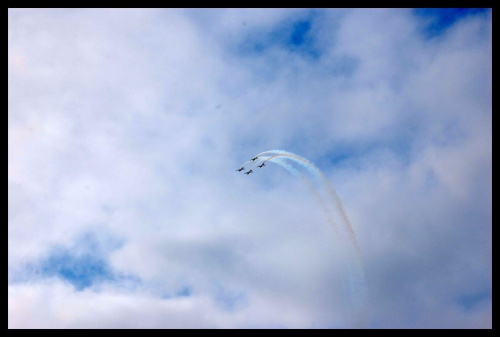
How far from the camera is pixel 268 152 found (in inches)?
4405

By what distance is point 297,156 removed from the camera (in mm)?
108562

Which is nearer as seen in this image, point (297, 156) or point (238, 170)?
point (297, 156)

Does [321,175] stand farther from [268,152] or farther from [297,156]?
[268,152]

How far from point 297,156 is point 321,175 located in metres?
9.35
